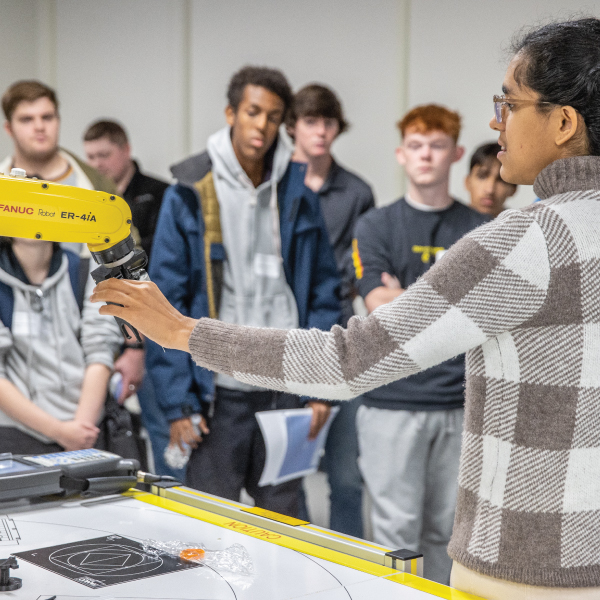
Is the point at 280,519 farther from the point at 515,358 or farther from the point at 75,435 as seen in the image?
the point at 75,435

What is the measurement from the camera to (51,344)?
8.01 feet

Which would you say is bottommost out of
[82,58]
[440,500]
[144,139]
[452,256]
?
[440,500]

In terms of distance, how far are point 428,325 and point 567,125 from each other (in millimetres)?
340

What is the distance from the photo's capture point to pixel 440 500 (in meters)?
2.56

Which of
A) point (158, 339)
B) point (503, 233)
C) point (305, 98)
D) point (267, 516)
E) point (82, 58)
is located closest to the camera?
point (503, 233)

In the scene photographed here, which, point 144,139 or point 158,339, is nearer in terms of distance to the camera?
point 158,339

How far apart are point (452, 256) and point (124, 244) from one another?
51 cm

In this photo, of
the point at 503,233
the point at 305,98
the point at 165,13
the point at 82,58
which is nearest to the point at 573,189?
the point at 503,233

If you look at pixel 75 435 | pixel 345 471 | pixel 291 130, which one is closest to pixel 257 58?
pixel 291 130

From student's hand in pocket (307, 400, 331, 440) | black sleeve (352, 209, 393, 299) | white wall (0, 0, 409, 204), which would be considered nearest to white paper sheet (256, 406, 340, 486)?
student's hand in pocket (307, 400, 331, 440)

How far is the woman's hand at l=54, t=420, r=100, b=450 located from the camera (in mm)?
2361

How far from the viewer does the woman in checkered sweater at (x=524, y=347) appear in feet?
3.32

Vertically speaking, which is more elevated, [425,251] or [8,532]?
[425,251]

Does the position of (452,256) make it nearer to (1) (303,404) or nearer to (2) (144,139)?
(1) (303,404)
